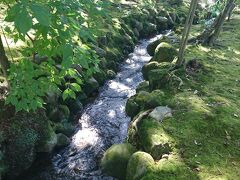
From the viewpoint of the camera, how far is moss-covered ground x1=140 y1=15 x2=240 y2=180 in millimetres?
10121

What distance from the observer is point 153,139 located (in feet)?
38.0

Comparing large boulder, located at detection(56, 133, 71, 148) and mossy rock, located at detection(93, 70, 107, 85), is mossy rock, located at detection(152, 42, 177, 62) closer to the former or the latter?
mossy rock, located at detection(93, 70, 107, 85)

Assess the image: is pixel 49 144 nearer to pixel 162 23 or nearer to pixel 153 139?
pixel 153 139

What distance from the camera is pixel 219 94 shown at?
15539 mm

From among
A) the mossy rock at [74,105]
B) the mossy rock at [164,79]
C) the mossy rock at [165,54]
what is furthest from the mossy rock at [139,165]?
the mossy rock at [165,54]

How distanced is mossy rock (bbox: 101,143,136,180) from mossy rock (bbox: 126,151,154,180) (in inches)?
39.0

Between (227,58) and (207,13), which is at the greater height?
(227,58)

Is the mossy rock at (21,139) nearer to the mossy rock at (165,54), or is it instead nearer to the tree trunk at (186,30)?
the tree trunk at (186,30)

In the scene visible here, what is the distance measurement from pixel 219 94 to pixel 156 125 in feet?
15.5

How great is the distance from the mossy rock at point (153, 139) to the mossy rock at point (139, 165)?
1.74 feet

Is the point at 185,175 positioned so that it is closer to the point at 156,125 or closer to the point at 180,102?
the point at 156,125

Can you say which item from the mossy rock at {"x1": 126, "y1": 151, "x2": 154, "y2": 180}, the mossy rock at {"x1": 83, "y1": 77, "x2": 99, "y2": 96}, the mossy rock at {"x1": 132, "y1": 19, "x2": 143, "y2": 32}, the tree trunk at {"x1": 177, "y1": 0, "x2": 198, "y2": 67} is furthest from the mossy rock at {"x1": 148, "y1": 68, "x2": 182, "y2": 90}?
the mossy rock at {"x1": 132, "y1": 19, "x2": 143, "y2": 32}

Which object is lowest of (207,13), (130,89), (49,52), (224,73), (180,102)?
(207,13)

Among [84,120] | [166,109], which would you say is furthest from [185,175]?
[84,120]
